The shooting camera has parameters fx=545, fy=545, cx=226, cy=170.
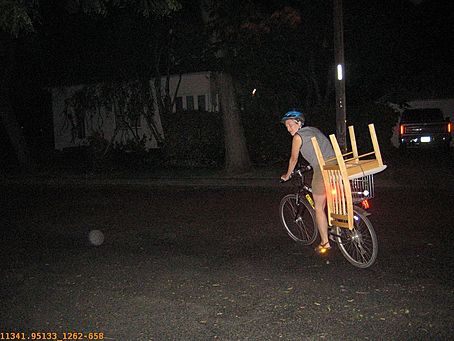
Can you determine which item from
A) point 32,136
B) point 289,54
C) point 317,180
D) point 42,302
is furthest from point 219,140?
point 32,136

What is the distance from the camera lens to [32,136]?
33688mm

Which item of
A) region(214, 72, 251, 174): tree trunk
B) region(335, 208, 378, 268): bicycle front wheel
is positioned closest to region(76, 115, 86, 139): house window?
region(214, 72, 251, 174): tree trunk

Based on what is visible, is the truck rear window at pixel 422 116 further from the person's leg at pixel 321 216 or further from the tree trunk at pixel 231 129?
the person's leg at pixel 321 216

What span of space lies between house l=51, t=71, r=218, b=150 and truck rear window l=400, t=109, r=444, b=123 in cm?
852

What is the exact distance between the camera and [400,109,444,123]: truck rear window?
2316 cm

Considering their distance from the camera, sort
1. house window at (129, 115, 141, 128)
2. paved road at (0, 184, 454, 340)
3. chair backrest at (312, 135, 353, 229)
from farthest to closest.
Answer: house window at (129, 115, 141, 128) < chair backrest at (312, 135, 353, 229) < paved road at (0, 184, 454, 340)

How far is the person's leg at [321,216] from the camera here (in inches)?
268

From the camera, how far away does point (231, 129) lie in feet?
58.9

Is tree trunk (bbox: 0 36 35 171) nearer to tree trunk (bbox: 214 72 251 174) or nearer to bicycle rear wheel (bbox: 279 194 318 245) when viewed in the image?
tree trunk (bbox: 214 72 251 174)

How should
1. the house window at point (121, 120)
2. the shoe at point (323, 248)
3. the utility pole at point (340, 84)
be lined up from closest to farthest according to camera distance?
the shoe at point (323, 248), the utility pole at point (340, 84), the house window at point (121, 120)

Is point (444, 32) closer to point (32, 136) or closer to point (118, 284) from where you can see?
point (32, 136)

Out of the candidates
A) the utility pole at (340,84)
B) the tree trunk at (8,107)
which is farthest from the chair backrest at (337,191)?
the tree trunk at (8,107)

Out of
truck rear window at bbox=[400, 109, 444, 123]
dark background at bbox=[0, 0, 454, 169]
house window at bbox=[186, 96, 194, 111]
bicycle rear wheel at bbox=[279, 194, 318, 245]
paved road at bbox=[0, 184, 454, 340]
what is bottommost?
paved road at bbox=[0, 184, 454, 340]

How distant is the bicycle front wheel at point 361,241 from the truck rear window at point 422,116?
58.8 feet
